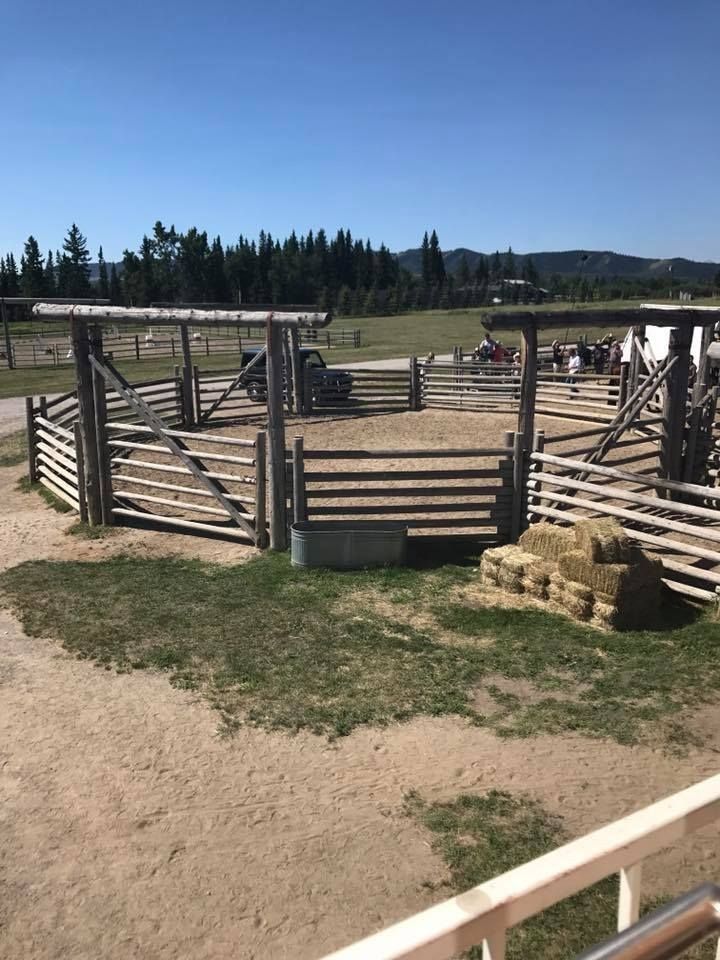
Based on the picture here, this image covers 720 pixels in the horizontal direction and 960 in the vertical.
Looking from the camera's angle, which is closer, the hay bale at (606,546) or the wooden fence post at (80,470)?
the hay bale at (606,546)

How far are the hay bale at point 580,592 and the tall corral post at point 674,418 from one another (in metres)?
4.21

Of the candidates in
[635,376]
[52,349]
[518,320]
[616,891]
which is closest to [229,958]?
[616,891]

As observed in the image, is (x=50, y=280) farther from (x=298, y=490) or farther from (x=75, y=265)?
(x=298, y=490)

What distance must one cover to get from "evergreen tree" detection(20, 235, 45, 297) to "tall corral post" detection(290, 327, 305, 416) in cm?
6486

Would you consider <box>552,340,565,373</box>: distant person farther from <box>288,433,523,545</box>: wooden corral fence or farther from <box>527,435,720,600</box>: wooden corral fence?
<box>288,433,523,545</box>: wooden corral fence

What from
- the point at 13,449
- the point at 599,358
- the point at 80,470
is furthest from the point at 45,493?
the point at 599,358

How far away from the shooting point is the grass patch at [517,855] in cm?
352

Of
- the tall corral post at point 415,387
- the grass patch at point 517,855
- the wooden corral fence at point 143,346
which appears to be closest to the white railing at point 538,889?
the grass patch at point 517,855

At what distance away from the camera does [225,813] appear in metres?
4.57

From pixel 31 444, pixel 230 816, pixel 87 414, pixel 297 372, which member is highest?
pixel 87 414

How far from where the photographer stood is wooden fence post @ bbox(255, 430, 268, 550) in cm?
923

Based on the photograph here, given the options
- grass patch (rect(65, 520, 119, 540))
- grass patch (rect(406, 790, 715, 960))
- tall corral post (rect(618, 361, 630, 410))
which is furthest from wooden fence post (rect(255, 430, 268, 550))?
tall corral post (rect(618, 361, 630, 410))

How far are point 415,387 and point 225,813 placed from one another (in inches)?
696

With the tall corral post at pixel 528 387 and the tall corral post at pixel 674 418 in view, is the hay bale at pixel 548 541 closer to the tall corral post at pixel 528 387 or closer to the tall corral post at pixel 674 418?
the tall corral post at pixel 528 387
